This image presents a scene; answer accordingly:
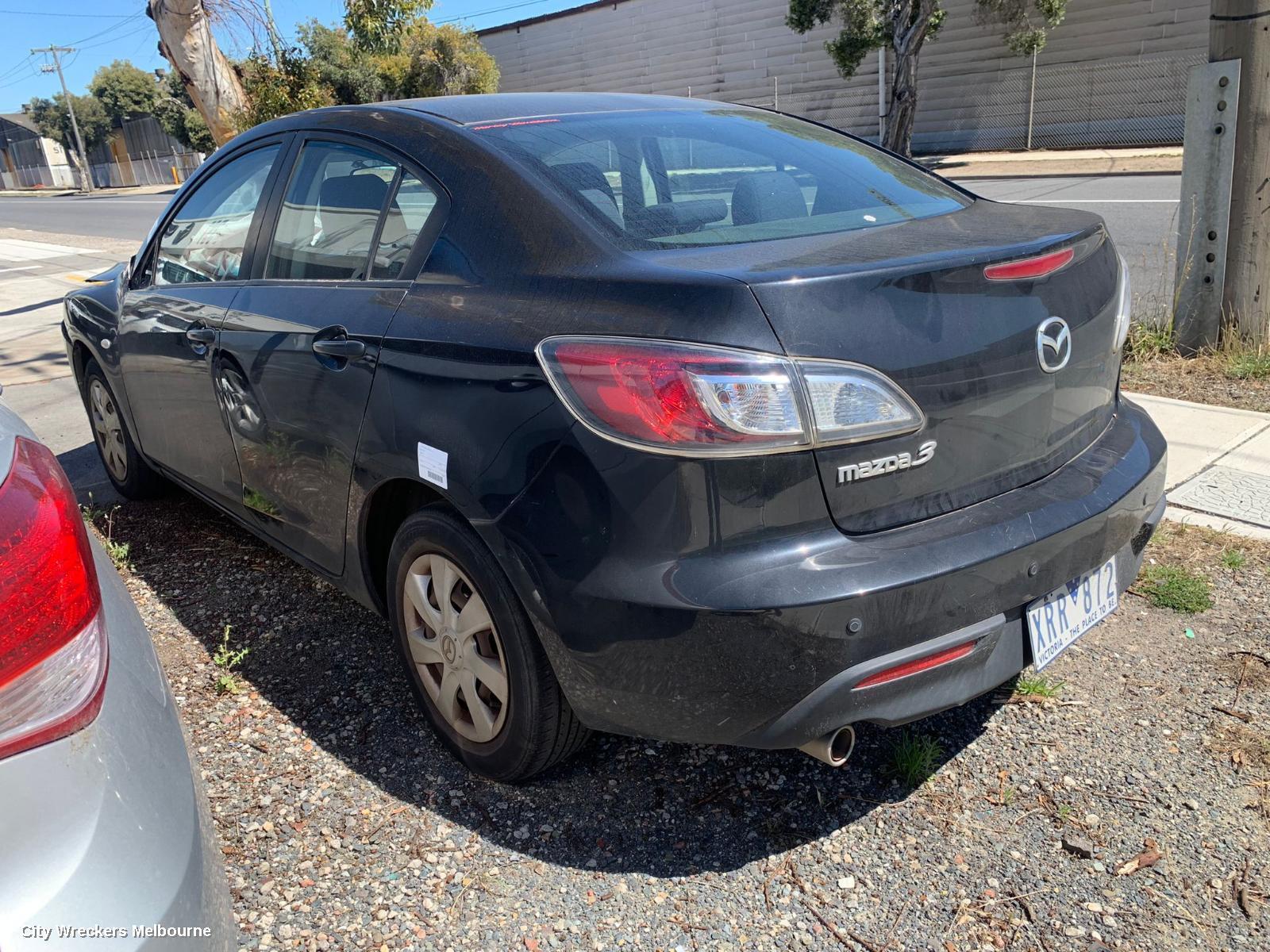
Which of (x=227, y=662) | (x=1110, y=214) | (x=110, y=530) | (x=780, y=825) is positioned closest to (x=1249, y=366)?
(x=780, y=825)

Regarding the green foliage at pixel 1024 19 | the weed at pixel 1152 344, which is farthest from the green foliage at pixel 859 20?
the weed at pixel 1152 344

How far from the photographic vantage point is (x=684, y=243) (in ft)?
7.47

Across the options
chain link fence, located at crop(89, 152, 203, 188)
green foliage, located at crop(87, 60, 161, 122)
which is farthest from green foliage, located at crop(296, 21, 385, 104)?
green foliage, located at crop(87, 60, 161, 122)

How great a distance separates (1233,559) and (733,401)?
2.54 metres

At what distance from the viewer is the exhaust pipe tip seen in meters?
2.10

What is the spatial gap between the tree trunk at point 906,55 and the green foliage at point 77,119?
58156 mm

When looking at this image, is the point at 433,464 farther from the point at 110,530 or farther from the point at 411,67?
the point at 411,67

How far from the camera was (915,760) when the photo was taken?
8.43 ft

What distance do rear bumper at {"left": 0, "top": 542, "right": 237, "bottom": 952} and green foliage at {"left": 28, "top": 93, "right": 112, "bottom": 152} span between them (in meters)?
72.3

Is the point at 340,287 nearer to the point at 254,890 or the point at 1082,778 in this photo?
the point at 254,890

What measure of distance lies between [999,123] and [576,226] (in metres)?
26.7

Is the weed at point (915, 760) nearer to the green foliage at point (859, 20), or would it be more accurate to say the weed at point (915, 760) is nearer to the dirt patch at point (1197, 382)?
the dirt patch at point (1197, 382)

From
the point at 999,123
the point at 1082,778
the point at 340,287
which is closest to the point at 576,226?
the point at 340,287

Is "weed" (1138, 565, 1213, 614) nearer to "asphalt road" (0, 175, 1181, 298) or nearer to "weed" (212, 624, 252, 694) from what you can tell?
"weed" (212, 624, 252, 694)
